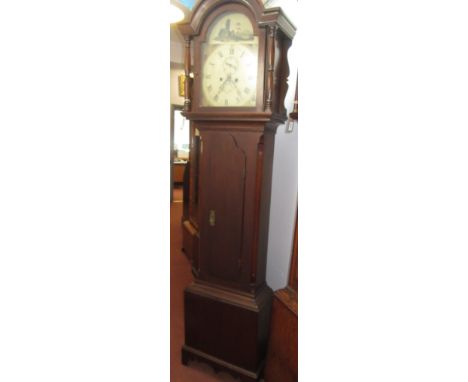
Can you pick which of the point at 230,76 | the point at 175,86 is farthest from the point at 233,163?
the point at 175,86

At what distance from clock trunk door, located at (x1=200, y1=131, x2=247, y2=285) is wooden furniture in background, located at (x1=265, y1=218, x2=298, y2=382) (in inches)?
9.4

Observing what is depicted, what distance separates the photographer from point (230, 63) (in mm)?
1277

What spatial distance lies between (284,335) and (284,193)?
726 millimetres

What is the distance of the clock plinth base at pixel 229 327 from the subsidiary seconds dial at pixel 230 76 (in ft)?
3.04

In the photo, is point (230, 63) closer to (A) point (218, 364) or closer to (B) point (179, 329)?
(A) point (218, 364)

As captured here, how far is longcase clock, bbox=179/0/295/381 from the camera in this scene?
1.23 meters

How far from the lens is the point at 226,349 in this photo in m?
1.52

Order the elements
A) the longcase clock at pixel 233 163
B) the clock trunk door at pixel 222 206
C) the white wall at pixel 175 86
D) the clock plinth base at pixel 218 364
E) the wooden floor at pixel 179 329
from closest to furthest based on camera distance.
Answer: the longcase clock at pixel 233 163 < the clock trunk door at pixel 222 206 < the clock plinth base at pixel 218 364 < the wooden floor at pixel 179 329 < the white wall at pixel 175 86

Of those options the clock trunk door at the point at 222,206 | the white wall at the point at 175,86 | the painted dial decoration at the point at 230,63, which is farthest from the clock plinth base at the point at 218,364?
the white wall at the point at 175,86

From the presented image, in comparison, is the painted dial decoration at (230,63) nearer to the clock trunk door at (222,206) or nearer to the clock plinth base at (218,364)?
the clock trunk door at (222,206)

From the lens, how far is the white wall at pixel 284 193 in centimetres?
155
